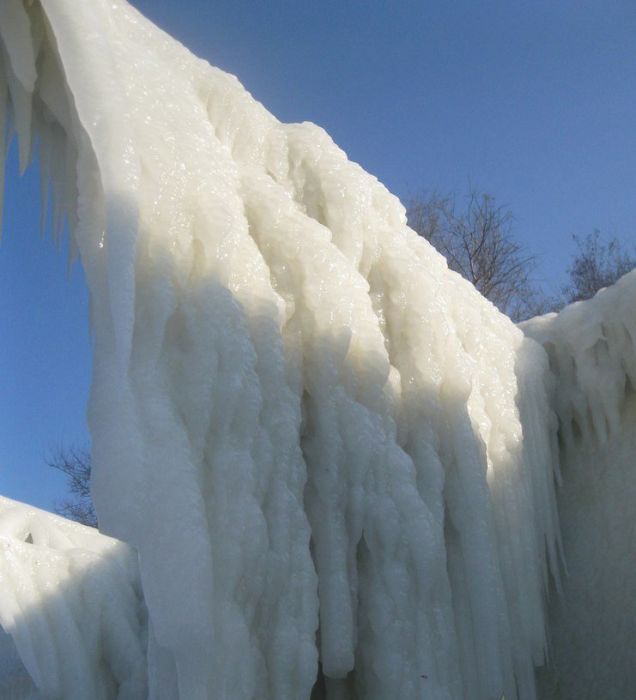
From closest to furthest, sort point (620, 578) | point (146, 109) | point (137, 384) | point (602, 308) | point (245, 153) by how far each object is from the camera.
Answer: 1. point (137, 384)
2. point (146, 109)
3. point (245, 153)
4. point (620, 578)
5. point (602, 308)

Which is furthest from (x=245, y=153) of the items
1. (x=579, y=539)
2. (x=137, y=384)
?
(x=579, y=539)

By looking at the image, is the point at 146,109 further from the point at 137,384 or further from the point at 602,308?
the point at 602,308

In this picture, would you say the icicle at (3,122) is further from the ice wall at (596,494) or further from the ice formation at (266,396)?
the ice wall at (596,494)

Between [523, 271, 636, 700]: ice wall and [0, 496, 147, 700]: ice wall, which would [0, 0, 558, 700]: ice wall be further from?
[0, 496, 147, 700]: ice wall

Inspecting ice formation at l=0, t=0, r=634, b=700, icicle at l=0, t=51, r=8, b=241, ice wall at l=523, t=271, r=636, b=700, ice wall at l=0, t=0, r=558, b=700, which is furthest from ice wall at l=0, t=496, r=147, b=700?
icicle at l=0, t=51, r=8, b=241

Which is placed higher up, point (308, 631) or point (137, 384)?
point (137, 384)

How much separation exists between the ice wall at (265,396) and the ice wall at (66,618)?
226cm

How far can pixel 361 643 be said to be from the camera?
3316mm

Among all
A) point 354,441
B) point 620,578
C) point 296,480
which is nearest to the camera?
point 296,480

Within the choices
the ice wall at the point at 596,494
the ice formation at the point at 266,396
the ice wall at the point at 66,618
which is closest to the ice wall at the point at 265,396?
the ice formation at the point at 266,396

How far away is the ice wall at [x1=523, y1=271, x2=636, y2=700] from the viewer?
4.78 m

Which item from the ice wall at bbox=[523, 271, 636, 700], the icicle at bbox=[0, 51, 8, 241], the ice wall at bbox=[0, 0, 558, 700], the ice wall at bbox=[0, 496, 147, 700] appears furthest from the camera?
the ice wall at bbox=[0, 496, 147, 700]

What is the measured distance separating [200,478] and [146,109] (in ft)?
3.86

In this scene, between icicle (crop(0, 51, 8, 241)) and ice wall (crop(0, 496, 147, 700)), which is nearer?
icicle (crop(0, 51, 8, 241))
